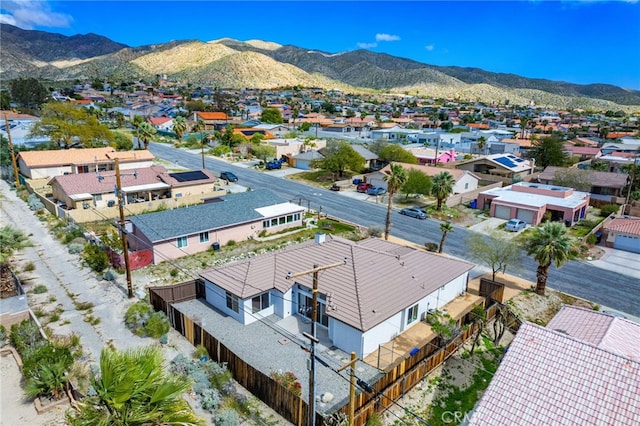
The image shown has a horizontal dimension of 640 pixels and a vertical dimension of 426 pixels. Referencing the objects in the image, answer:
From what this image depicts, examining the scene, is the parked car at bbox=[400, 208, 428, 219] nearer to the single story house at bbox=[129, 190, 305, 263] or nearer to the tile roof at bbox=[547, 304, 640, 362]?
the single story house at bbox=[129, 190, 305, 263]

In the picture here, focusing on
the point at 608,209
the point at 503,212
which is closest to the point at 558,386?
the point at 503,212

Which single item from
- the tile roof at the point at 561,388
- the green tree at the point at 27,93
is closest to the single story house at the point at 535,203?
the tile roof at the point at 561,388

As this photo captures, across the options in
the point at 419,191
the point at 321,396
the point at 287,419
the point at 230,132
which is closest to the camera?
the point at 287,419

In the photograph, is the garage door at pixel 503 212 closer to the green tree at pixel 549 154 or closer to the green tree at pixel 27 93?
the green tree at pixel 549 154

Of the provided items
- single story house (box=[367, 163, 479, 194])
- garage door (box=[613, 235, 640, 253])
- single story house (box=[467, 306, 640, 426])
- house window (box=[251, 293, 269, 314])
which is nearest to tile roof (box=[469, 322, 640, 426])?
single story house (box=[467, 306, 640, 426])

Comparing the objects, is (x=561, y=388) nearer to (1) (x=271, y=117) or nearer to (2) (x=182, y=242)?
(2) (x=182, y=242)

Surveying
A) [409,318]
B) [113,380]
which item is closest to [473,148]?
[409,318]

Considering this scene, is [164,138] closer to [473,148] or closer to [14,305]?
[473,148]
